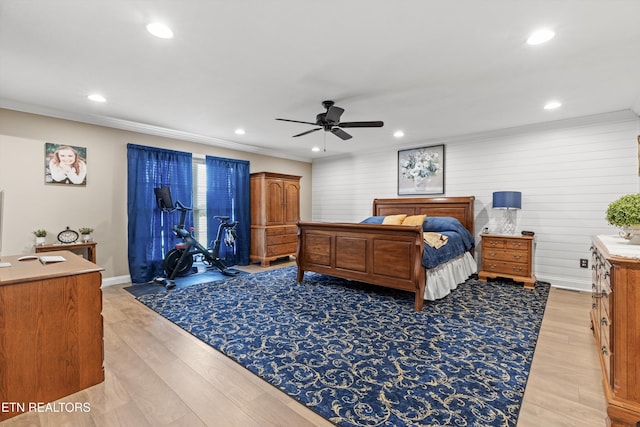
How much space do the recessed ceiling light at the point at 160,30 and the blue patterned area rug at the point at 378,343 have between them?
2628 mm

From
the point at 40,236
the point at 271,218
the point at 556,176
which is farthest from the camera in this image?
the point at 271,218

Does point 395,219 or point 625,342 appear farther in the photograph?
point 395,219

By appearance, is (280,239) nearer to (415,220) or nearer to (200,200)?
(200,200)

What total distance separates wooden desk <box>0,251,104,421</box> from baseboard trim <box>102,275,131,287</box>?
270cm

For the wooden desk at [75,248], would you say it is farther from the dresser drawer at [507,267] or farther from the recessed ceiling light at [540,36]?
the dresser drawer at [507,267]

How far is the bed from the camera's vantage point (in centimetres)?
359

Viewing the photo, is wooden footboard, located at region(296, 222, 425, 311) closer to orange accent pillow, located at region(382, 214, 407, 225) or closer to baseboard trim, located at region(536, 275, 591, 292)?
orange accent pillow, located at region(382, 214, 407, 225)

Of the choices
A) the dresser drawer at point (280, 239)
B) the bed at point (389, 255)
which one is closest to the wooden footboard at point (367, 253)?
the bed at point (389, 255)

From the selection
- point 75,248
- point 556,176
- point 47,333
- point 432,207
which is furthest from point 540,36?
point 75,248

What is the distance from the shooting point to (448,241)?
170 inches

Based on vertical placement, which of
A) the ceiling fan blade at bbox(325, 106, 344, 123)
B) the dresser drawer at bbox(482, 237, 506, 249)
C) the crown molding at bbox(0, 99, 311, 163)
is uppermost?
the crown molding at bbox(0, 99, 311, 163)

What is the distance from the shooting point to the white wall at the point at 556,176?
418 cm

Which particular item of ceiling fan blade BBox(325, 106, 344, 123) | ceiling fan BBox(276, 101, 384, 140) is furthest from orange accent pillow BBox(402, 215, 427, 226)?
ceiling fan blade BBox(325, 106, 344, 123)

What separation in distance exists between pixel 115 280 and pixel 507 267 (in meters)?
6.22
